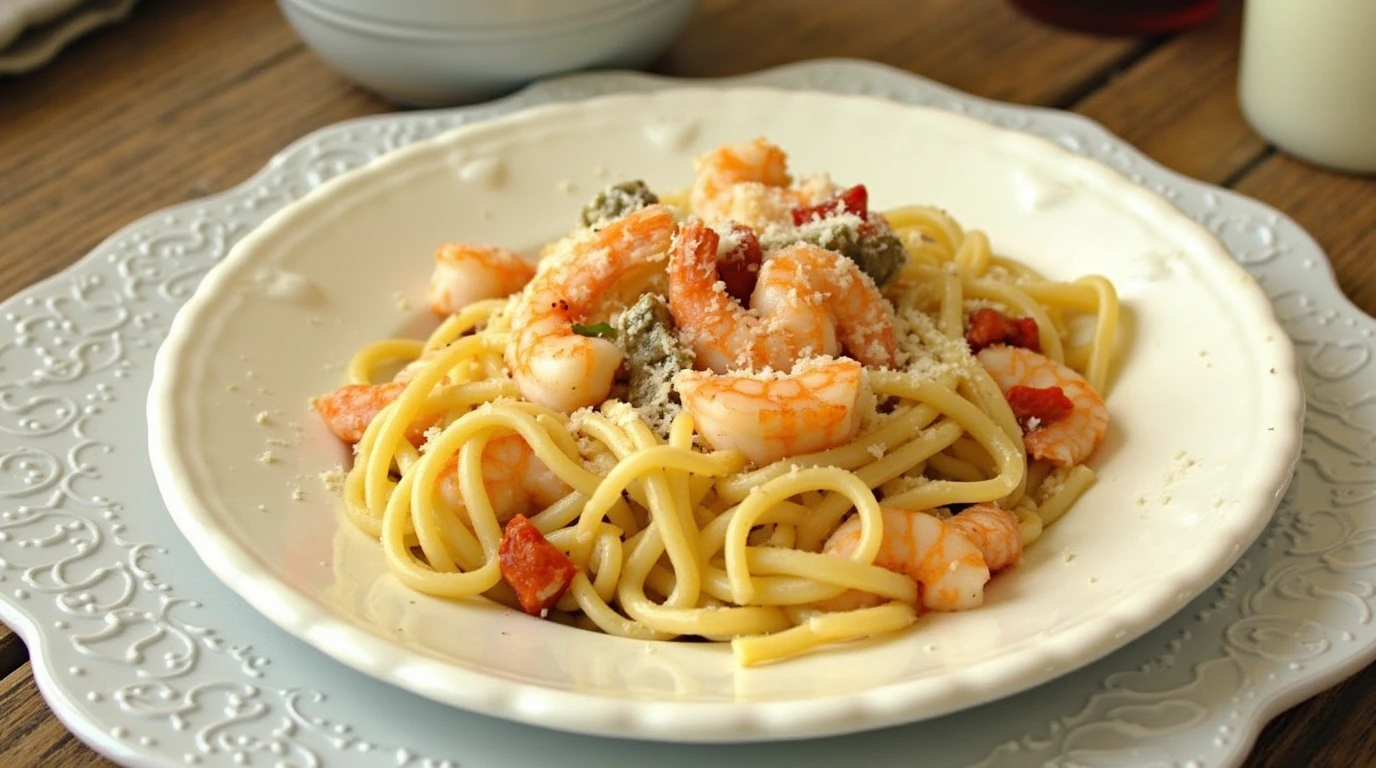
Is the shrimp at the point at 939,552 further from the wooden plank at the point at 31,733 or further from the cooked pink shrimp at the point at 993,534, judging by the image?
the wooden plank at the point at 31,733

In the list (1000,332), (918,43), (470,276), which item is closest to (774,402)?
(1000,332)

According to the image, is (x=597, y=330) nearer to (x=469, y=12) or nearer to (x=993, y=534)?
(x=993, y=534)

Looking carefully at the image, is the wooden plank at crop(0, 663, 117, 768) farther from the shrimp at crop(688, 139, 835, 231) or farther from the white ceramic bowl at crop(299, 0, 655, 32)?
the white ceramic bowl at crop(299, 0, 655, 32)

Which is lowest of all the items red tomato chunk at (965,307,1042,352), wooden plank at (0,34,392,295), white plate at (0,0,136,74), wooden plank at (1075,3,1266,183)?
wooden plank at (1075,3,1266,183)

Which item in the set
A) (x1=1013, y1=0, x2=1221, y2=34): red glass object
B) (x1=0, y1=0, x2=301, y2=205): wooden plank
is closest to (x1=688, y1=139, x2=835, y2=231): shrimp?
(x1=1013, y1=0, x2=1221, y2=34): red glass object

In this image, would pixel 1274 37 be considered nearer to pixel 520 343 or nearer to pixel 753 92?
pixel 753 92

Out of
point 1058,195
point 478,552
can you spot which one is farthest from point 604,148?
point 478,552

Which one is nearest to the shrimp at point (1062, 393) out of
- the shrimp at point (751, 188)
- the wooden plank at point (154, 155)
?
the shrimp at point (751, 188)
